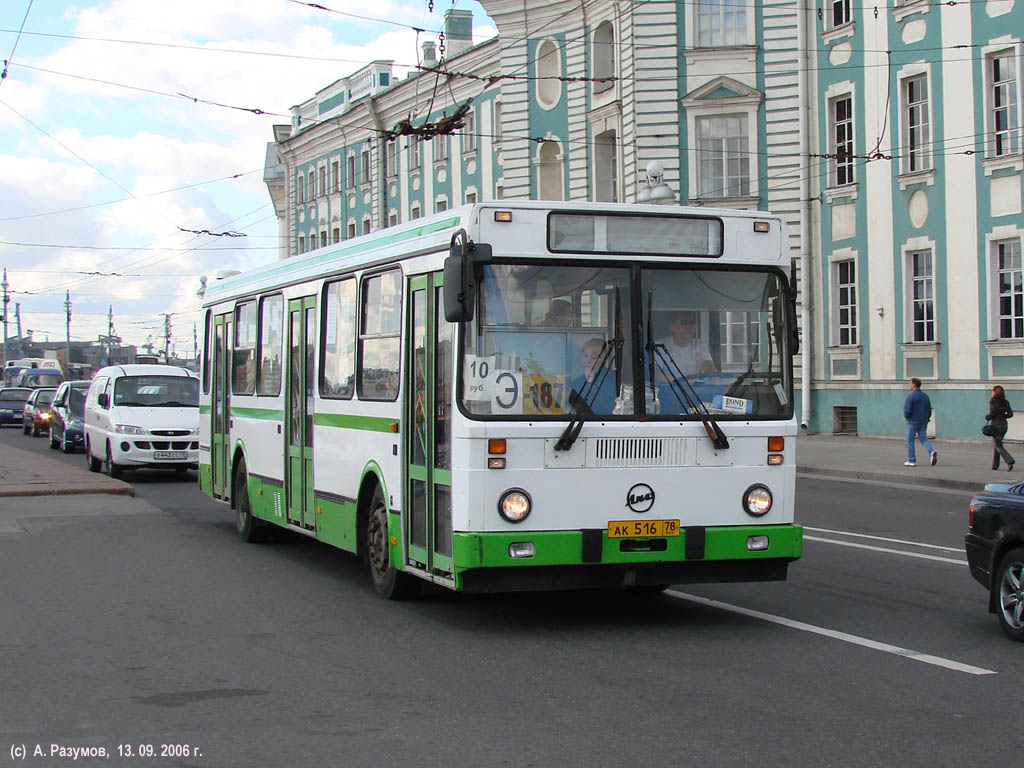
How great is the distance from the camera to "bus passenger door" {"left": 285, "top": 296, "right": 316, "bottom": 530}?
12.4 meters

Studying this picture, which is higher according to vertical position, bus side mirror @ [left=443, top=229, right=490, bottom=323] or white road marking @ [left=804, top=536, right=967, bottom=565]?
bus side mirror @ [left=443, top=229, right=490, bottom=323]

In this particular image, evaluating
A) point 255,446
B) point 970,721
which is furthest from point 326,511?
point 970,721

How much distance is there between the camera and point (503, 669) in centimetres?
786

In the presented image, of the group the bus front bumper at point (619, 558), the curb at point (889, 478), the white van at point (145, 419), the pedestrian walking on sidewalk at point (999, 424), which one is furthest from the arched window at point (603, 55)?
the bus front bumper at point (619, 558)

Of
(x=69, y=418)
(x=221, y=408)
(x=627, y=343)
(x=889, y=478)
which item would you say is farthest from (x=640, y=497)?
(x=69, y=418)

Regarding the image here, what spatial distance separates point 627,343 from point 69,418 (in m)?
28.4

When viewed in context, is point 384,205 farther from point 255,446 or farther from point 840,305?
point 255,446

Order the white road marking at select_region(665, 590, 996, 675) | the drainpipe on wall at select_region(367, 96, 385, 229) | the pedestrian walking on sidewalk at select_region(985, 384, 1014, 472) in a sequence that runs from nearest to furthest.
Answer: the white road marking at select_region(665, 590, 996, 675), the pedestrian walking on sidewalk at select_region(985, 384, 1014, 472), the drainpipe on wall at select_region(367, 96, 385, 229)

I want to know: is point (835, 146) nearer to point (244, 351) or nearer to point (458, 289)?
point (244, 351)

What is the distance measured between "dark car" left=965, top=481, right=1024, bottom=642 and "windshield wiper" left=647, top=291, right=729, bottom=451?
1.69 m

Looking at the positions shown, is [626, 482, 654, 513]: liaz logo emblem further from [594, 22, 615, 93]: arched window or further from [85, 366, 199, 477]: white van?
[594, 22, 615, 93]: arched window

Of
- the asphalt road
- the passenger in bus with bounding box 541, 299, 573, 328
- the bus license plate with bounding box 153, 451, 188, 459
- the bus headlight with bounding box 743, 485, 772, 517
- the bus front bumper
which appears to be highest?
the passenger in bus with bounding box 541, 299, 573, 328

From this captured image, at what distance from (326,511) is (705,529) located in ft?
12.8

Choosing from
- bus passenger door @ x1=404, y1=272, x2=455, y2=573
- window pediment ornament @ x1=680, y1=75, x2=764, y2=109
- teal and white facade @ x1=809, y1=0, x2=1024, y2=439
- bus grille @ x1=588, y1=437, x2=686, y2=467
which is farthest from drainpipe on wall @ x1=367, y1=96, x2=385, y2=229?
bus grille @ x1=588, y1=437, x2=686, y2=467
